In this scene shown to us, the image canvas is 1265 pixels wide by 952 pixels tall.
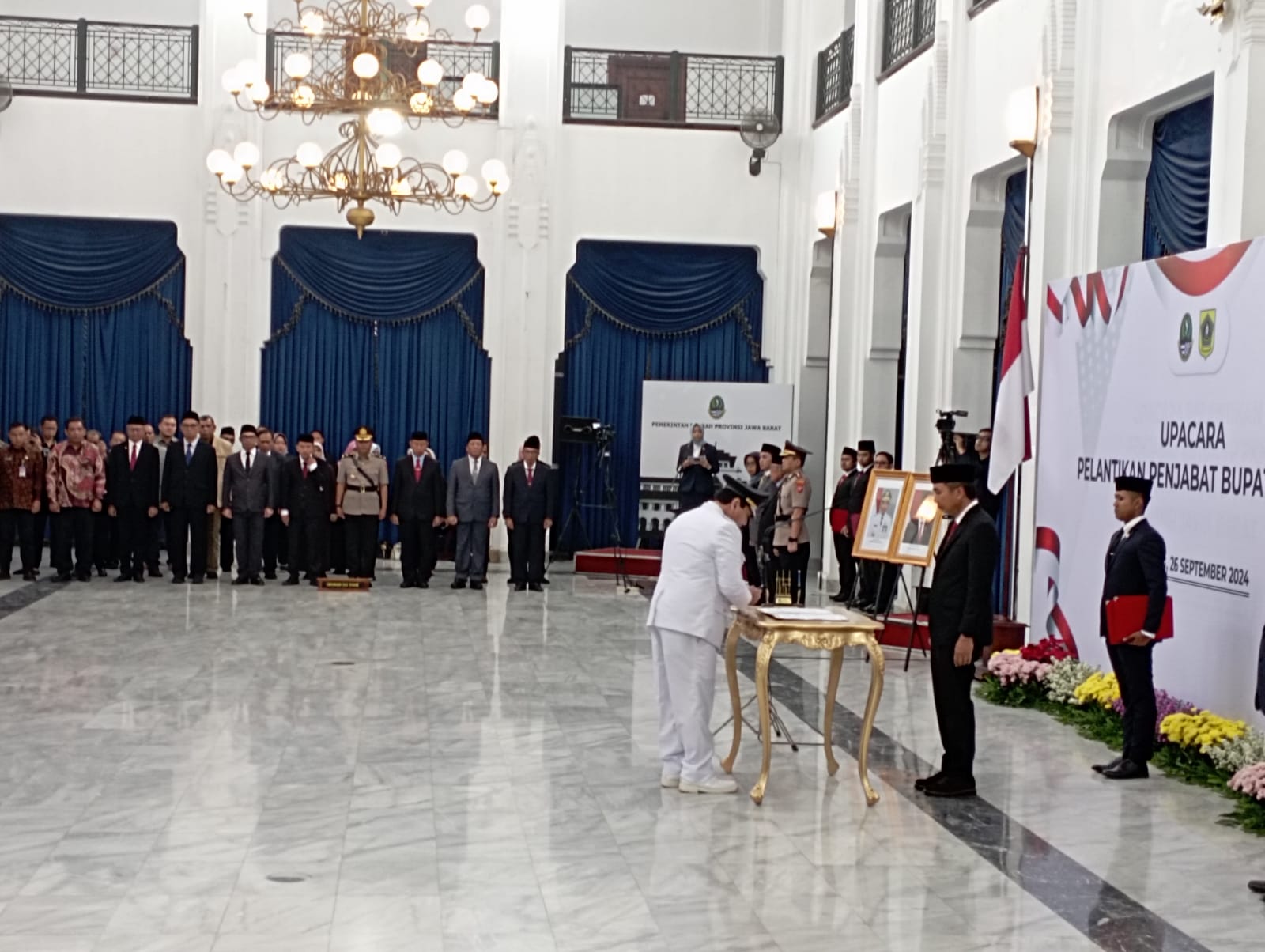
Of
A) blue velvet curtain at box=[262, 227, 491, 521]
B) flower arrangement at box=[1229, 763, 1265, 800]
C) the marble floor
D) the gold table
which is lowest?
the marble floor

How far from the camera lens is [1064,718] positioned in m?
8.98

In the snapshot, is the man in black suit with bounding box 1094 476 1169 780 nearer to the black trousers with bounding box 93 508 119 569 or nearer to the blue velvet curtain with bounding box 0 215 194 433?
the black trousers with bounding box 93 508 119 569

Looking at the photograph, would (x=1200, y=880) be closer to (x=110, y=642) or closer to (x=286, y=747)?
(x=286, y=747)

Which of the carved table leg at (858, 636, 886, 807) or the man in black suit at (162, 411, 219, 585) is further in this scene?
the man in black suit at (162, 411, 219, 585)

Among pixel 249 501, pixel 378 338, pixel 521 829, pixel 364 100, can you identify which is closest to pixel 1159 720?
pixel 521 829

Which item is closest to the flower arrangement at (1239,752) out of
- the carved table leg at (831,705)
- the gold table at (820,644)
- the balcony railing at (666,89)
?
the gold table at (820,644)

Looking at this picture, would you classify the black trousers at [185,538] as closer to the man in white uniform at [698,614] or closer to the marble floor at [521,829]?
the marble floor at [521,829]

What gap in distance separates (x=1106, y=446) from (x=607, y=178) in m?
10.6

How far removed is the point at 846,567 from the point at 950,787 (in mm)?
7866

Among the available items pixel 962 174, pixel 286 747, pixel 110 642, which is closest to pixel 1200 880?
pixel 286 747

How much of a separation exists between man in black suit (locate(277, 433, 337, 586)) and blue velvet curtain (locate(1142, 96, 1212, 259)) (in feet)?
A: 25.9

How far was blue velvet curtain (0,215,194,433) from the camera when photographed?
18156 mm

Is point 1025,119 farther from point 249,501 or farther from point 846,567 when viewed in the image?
point 249,501

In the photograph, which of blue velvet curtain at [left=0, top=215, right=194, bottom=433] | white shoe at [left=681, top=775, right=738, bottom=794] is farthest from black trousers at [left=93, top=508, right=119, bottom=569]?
white shoe at [left=681, top=775, right=738, bottom=794]
